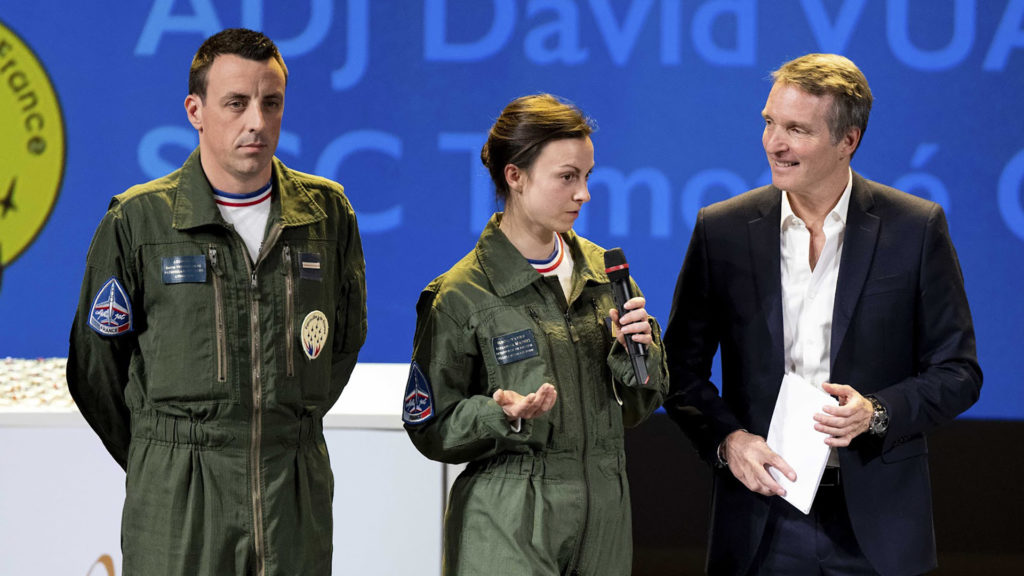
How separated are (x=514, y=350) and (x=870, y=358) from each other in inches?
29.4

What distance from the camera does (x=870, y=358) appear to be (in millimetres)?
2176

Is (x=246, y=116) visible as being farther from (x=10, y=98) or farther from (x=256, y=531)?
(x=10, y=98)

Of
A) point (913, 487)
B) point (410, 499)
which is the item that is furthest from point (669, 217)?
point (913, 487)

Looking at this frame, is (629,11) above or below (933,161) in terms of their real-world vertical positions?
above

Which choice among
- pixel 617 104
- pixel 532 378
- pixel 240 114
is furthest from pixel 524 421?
pixel 617 104

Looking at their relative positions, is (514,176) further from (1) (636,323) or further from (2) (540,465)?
(2) (540,465)

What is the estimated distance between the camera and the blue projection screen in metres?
4.02

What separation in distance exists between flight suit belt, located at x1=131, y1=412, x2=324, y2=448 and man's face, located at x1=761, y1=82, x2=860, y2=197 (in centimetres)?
113

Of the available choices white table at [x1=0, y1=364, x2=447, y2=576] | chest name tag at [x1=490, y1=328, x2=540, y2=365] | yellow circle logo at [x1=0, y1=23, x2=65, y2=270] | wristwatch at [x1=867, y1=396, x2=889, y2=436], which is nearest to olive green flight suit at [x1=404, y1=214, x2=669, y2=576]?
chest name tag at [x1=490, y1=328, x2=540, y2=365]

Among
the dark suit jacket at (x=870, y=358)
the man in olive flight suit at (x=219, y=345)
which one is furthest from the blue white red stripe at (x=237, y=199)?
the dark suit jacket at (x=870, y=358)

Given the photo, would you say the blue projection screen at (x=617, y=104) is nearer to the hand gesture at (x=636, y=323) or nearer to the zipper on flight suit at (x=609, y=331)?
the zipper on flight suit at (x=609, y=331)

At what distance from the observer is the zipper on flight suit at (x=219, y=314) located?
1982mm

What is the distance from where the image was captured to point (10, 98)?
4.23m

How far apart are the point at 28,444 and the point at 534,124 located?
174 cm
